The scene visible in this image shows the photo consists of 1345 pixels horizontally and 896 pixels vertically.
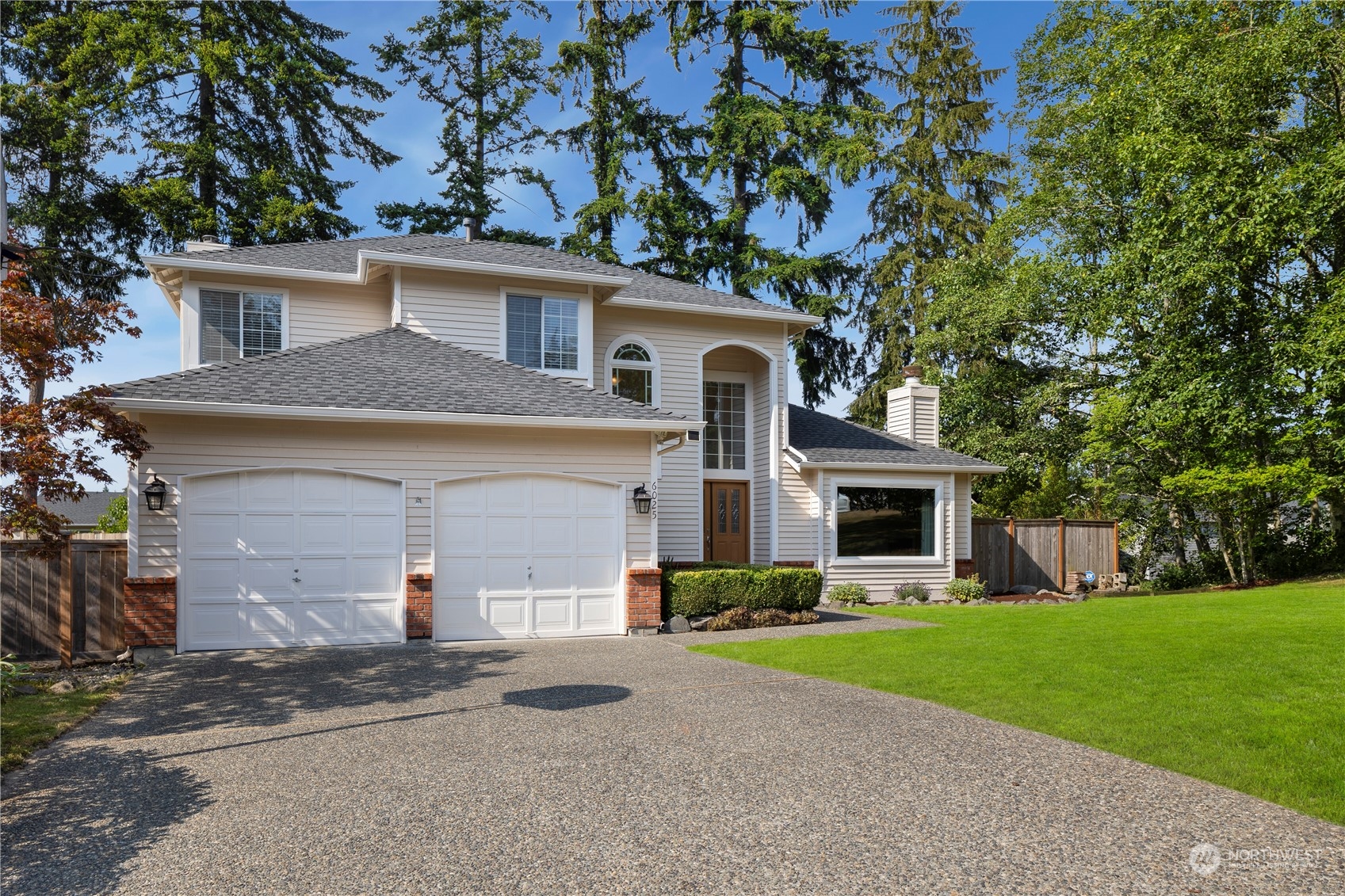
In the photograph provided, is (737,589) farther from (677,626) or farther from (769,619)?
(677,626)

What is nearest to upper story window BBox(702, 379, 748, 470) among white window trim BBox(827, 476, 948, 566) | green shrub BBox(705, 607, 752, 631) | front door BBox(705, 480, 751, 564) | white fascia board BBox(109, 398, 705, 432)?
front door BBox(705, 480, 751, 564)

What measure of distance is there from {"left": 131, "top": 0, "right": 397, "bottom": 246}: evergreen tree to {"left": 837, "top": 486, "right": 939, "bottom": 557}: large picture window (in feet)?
55.9

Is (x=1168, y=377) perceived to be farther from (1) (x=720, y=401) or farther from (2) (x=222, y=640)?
(2) (x=222, y=640)

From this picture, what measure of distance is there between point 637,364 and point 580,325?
1933 mm

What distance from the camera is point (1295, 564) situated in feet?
66.7

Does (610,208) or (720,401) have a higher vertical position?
(610,208)

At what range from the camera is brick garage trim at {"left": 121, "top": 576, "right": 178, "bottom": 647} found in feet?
33.4

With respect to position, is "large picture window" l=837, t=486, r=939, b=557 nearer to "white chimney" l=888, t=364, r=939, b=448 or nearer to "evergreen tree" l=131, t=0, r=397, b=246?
"white chimney" l=888, t=364, r=939, b=448

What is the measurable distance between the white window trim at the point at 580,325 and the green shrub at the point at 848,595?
633 cm

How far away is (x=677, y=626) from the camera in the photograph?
41.3ft

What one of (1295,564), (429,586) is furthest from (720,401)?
(1295,564)

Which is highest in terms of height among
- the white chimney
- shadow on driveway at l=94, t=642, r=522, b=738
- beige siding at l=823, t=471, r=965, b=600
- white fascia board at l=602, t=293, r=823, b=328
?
white fascia board at l=602, t=293, r=823, b=328

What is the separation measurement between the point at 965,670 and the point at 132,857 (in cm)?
742

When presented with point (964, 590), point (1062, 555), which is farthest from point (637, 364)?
point (1062, 555)
